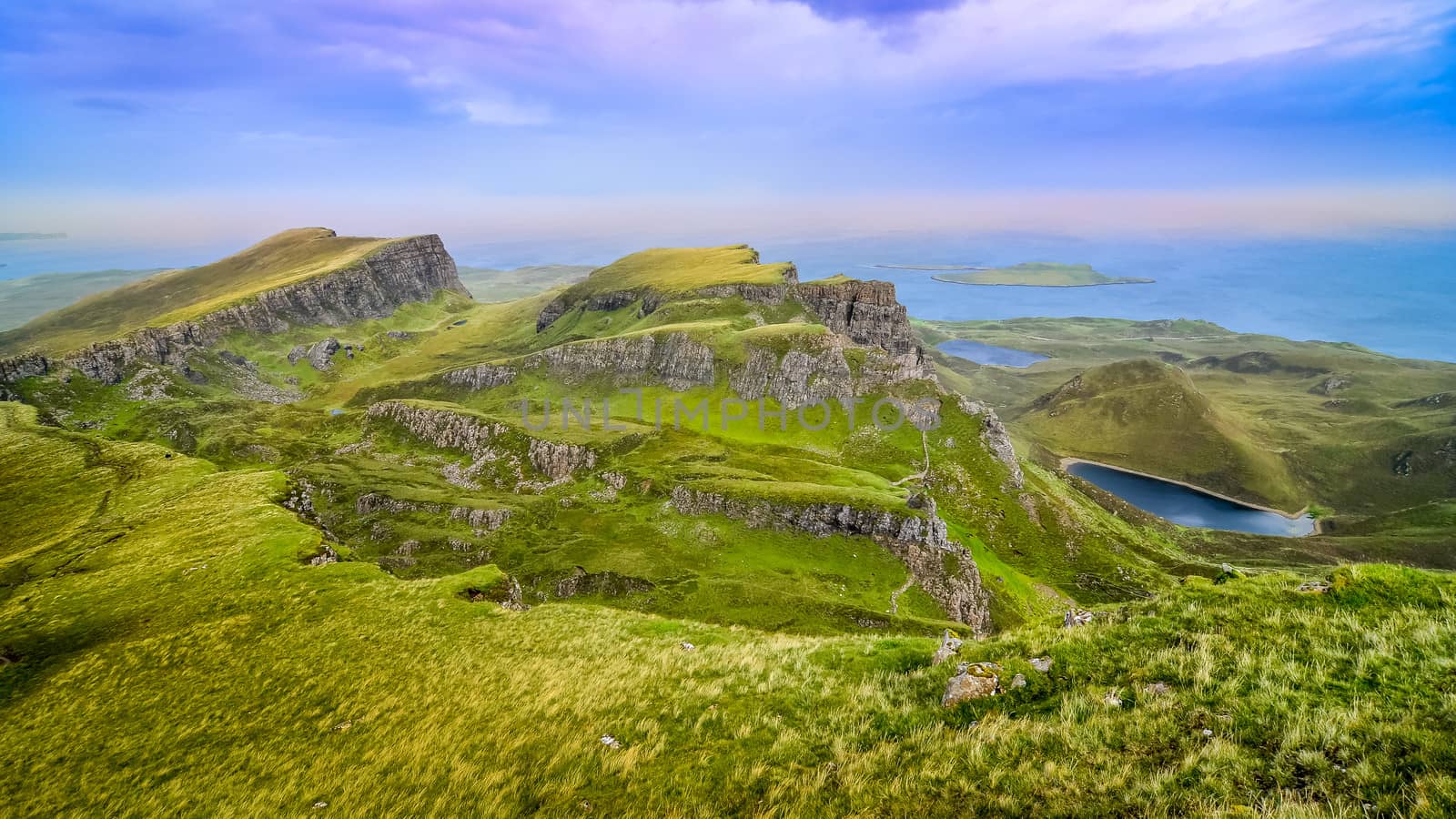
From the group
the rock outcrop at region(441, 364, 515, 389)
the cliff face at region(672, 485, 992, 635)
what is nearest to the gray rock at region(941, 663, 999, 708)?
the cliff face at region(672, 485, 992, 635)

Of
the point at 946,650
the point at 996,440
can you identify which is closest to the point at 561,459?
the point at 996,440

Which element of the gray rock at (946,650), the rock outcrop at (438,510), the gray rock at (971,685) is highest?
the gray rock at (971,685)

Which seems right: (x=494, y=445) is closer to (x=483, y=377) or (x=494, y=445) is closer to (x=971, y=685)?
(x=483, y=377)

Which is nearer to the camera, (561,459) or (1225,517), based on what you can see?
(561,459)

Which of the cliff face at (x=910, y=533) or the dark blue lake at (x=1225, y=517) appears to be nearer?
the cliff face at (x=910, y=533)

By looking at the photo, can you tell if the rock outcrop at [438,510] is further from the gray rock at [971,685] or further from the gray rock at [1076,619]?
the gray rock at [971,685]

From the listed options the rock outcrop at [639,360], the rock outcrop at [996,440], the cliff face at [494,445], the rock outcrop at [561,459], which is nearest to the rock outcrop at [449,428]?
the cliff face at [494,445]
